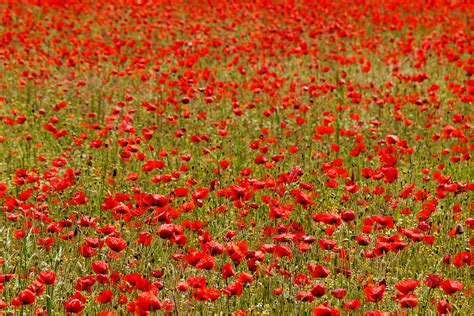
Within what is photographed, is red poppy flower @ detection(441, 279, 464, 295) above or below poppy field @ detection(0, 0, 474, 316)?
above

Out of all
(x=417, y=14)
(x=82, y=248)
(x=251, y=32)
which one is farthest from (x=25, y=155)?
(x=417, y=14)

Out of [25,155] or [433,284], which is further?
[25,155]

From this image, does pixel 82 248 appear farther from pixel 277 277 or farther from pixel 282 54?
pixel 282 54

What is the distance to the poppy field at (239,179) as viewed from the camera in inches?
145

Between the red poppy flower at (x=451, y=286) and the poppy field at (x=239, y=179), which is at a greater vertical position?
A: the red poppy flower at (x=451, y=286)

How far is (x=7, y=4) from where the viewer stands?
1384cm

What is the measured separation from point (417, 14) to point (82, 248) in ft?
36.2

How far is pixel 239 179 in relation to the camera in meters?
Answer: 5.09

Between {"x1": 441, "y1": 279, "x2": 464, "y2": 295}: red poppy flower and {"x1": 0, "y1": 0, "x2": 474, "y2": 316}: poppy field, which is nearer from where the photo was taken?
{"x1": 441, "y1": 279, "x2": 464, "y2": 295}: red poppy flower

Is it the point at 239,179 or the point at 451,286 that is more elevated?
the point at 451,286

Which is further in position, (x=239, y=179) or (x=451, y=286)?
(x=239, y=179)

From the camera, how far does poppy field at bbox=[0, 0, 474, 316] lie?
3.68m

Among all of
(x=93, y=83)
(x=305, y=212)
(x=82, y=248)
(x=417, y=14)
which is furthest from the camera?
(x=417, y=14)

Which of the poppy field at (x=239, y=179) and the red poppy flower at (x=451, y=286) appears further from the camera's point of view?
the poppy field at (x=239, y=179)
